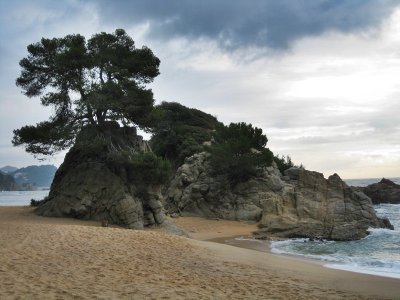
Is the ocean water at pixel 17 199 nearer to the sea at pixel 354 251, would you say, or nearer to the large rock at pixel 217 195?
the large rock at pixel 217 195

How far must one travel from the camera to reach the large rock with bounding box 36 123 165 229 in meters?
25.5

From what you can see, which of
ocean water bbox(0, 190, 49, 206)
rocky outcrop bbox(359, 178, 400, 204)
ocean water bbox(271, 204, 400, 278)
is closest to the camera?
ocean water bbox(271, 204, 400, 278)

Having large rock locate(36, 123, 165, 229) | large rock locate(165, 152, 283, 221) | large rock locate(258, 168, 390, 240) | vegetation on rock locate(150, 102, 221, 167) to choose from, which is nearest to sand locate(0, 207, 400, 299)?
large rock locate(36, 123, 165, 229)

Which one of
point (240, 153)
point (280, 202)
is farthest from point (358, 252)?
point (240, 153)

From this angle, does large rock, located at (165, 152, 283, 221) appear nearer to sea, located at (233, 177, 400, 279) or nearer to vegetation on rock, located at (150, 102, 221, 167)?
vegetation on rock, located at (150, 102, 221, 167)

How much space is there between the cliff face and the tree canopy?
12.5 m

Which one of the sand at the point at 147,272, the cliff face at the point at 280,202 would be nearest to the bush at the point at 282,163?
the cliff face at the point at 280,202

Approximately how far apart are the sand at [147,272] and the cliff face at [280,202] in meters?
13.7

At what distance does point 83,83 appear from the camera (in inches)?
1107

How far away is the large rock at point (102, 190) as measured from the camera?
2545cm

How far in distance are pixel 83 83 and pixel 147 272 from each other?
1955 cm

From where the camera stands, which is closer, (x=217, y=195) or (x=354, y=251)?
(x=354, y=251)

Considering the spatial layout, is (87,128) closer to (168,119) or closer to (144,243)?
(144,243)

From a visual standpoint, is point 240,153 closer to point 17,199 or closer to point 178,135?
point 178,135
